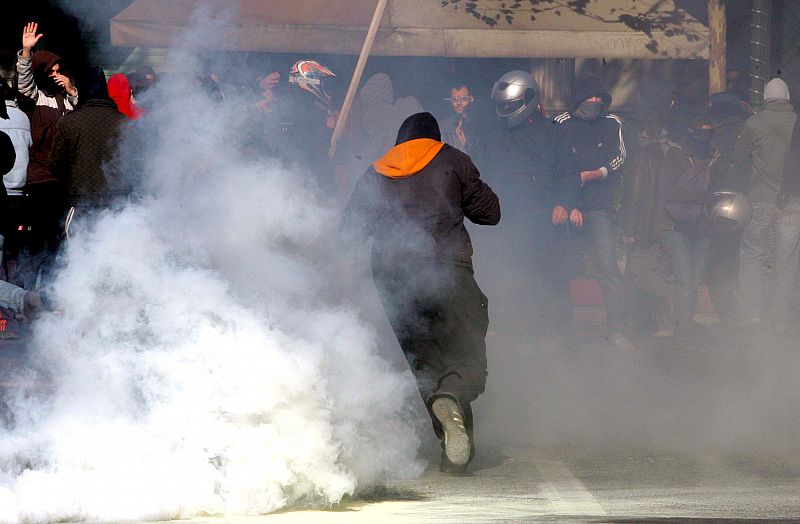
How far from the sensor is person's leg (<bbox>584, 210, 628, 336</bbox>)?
39.3 feet

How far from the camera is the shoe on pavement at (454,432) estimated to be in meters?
6.71

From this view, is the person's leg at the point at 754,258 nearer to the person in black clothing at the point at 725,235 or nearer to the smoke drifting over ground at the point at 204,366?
the person in black clothing at the point at 725,235

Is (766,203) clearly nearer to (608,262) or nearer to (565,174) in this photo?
(608,262)

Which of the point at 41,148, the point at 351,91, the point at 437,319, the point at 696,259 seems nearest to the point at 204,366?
the point at 437,319

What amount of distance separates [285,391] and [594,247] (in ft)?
21.9

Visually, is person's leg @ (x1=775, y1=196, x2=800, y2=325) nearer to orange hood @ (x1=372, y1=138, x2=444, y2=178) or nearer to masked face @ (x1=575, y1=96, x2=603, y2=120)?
masked face @ (x1=575, y1=96, x2=603, y2=120)

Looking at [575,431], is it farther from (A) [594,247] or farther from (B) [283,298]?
(A) [594,247]

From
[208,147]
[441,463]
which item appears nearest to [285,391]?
[441,463]

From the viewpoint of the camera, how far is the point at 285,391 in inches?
227

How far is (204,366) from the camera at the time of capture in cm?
579

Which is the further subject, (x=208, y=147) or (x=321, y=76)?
(x=321, y=76)

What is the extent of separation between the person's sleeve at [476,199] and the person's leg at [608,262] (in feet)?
16.0

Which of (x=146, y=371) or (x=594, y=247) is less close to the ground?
(x=146, y=371)

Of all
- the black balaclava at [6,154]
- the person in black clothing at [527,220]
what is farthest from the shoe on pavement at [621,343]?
the black balaclava at [6,154]
